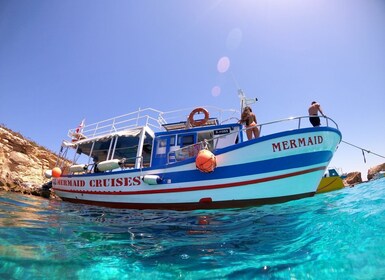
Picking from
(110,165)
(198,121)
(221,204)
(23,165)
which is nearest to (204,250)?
(221,204)

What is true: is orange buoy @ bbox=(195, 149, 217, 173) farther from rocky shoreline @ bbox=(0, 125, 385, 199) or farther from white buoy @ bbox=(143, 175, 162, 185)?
rocky shoreline @ bbox=(0, 125, 385, 199)

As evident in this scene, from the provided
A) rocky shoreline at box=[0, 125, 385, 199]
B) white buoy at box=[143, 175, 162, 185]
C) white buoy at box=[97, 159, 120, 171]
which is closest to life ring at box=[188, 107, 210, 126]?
white buoy at box=[143, 175, 162, 185]

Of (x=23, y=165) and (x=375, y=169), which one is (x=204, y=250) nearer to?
(x=23, y=165)

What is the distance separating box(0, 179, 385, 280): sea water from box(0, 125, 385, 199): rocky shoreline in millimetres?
8840

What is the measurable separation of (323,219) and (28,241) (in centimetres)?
582

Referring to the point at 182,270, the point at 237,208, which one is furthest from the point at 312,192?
the point at 182,270

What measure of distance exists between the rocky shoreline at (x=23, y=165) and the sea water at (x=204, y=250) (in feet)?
29.0

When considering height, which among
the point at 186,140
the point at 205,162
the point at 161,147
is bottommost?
the point at 205,162

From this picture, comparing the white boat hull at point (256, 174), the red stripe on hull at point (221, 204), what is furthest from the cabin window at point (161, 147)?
the red stripe on hull at point (221, 204)

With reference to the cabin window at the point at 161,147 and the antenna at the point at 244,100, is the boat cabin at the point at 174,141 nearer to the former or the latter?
the cabin window at the point at 161,147

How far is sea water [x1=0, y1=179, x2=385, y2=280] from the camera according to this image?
2.62 m

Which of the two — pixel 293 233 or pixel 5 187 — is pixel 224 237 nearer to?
pixel 293 233

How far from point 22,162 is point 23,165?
0.75 feet

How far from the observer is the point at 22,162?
572 inches
